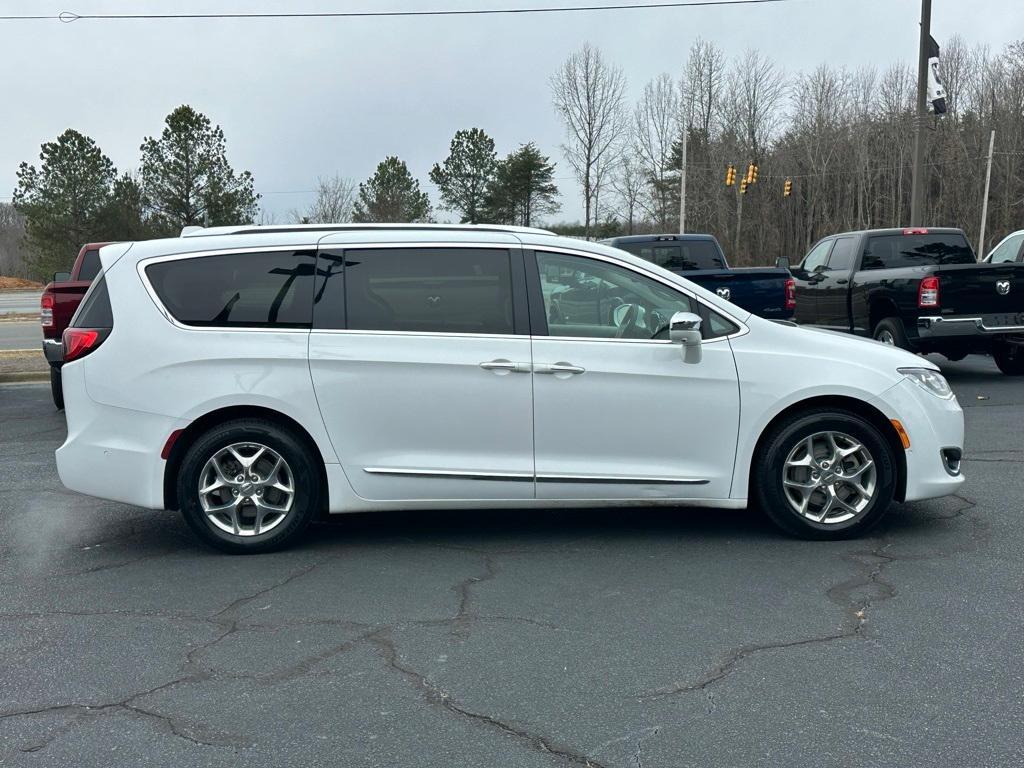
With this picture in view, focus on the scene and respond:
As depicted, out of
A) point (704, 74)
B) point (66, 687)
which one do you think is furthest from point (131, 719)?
point (704, 74)

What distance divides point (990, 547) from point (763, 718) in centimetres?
274

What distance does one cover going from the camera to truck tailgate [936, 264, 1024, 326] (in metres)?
11.9

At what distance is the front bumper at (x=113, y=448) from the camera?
5609 mm

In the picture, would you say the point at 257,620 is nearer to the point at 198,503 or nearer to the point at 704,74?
the point at 198,503

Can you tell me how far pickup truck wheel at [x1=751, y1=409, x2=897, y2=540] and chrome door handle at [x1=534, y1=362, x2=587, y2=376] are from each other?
1.17 m

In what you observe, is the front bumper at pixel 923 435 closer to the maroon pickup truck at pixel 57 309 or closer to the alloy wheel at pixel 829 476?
the alloy wheel at pixel 829 476

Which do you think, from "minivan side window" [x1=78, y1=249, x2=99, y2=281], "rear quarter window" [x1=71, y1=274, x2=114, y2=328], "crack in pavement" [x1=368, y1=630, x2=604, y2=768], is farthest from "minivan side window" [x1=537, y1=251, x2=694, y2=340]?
"minivan side window" [x1=78, y1=249, x2=99, y2=281]

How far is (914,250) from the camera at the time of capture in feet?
45.4

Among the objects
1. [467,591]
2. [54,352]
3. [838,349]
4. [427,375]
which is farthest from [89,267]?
[838,349]

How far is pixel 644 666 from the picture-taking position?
404cm

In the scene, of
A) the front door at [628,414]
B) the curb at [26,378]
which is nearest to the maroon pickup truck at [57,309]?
the curb at [26,378]

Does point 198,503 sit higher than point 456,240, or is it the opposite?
point 456,240

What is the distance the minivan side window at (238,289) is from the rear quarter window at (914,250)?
993 cm

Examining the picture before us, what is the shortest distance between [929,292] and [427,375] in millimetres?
8489
